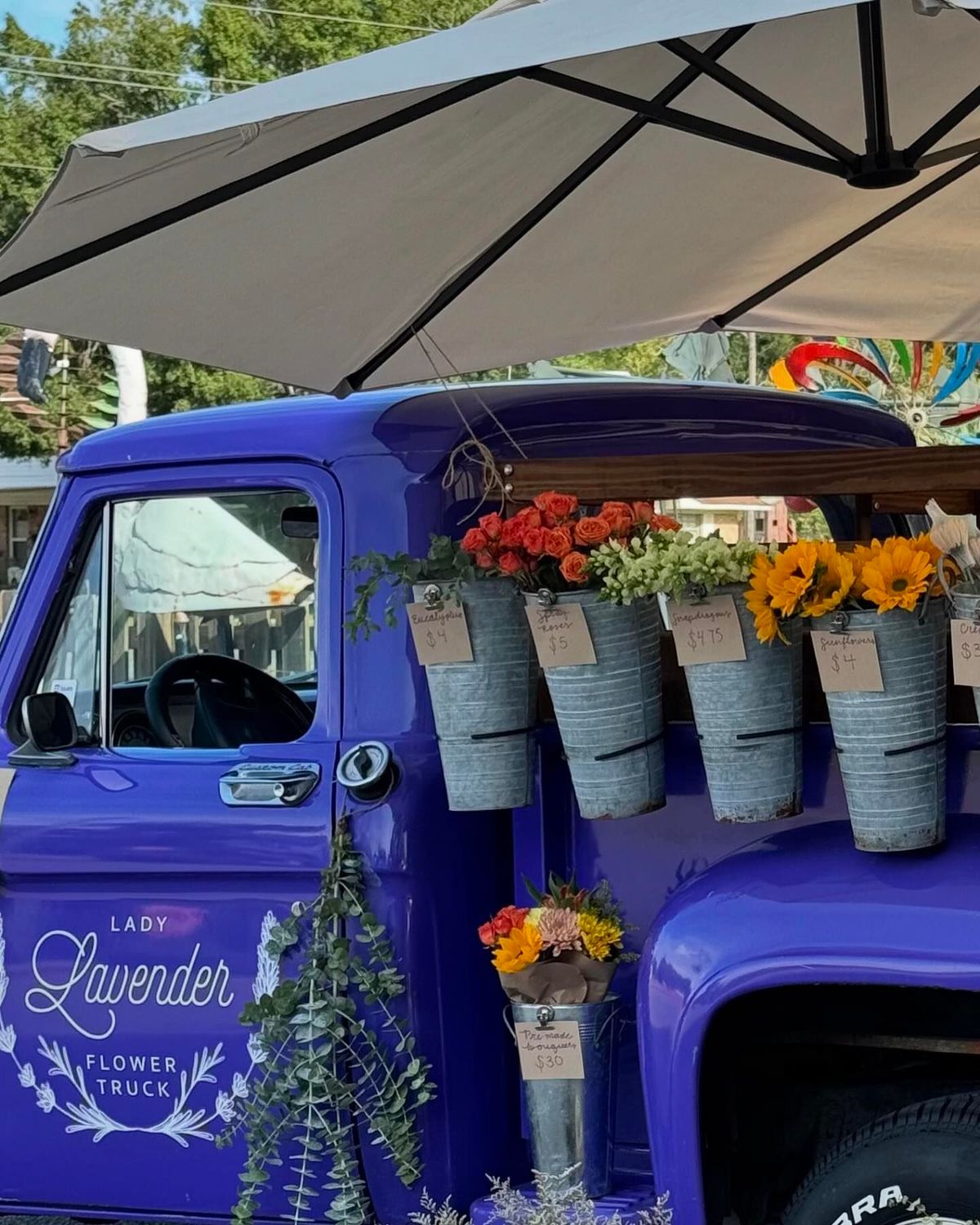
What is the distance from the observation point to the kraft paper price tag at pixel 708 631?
2186 millimetres

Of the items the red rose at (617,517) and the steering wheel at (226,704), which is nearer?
the red rose at (617,517)

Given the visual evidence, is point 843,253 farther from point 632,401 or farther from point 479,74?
point 479,74

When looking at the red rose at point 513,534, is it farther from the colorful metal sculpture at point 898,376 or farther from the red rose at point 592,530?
the colorful metal sculpture at point 898,376

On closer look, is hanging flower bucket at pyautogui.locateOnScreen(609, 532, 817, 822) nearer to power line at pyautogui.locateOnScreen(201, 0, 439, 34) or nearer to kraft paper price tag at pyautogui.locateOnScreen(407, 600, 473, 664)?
kraft paper price tag at pyautogui.locateOnScreen(407, 600, 473, 664)

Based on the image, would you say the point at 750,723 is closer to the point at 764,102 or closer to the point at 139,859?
the point at 139,859

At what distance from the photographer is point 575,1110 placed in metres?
2.39

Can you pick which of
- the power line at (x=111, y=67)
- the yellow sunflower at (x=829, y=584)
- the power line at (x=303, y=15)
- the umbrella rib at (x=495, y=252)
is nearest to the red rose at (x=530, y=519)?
the yellow sunflower at (x=829, y=584)

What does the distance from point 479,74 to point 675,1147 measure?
149 centimetres

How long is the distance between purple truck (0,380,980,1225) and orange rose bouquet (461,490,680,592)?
311mm

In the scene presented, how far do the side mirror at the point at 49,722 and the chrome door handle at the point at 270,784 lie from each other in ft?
1.26

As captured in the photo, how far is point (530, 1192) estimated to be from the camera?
2.50 meters

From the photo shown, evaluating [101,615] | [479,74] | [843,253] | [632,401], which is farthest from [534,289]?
[479,74]

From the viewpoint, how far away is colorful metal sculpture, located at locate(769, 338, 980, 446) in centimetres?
814

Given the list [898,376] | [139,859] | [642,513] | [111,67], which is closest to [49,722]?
[139,859]
